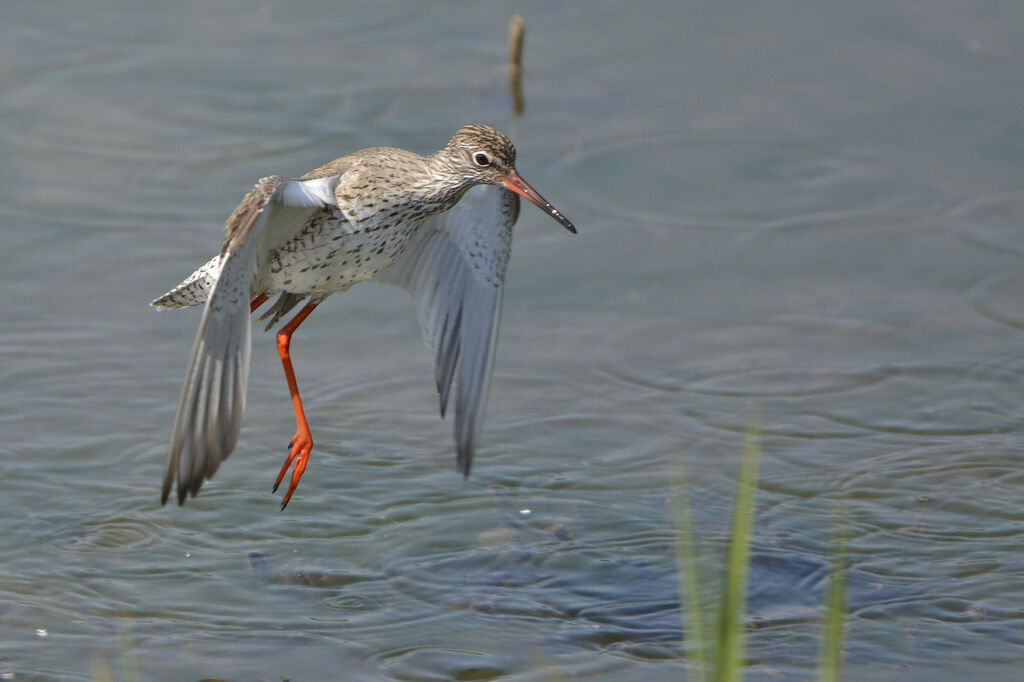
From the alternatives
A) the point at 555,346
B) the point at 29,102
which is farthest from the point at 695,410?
the point at 29,102

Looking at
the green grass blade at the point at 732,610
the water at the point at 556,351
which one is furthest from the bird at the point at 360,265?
the green grass blade at the point at 732,610

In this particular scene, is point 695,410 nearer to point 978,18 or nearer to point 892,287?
point 892,287

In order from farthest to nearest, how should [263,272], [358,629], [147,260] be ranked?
[147,260] → [263,272] → [358,629]

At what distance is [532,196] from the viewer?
7258mm

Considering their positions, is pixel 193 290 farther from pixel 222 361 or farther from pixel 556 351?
pixel 556 351

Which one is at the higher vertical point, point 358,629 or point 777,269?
point 777,269

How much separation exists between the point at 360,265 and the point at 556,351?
2265 millimetres

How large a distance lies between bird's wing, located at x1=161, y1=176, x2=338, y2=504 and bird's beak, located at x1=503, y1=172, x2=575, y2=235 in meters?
1.29

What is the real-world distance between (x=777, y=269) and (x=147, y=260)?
413 cm

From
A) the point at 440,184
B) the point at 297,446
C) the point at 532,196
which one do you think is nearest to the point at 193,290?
the point at 297,446

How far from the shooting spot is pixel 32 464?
7691mm

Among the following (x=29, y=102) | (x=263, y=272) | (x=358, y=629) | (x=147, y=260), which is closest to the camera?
(x=358, y=629)

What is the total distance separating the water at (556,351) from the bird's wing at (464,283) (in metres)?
0.60

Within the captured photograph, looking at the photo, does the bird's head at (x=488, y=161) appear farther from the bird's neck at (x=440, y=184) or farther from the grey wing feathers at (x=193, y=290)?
the grey wing feathers at (x=193, y=290)
